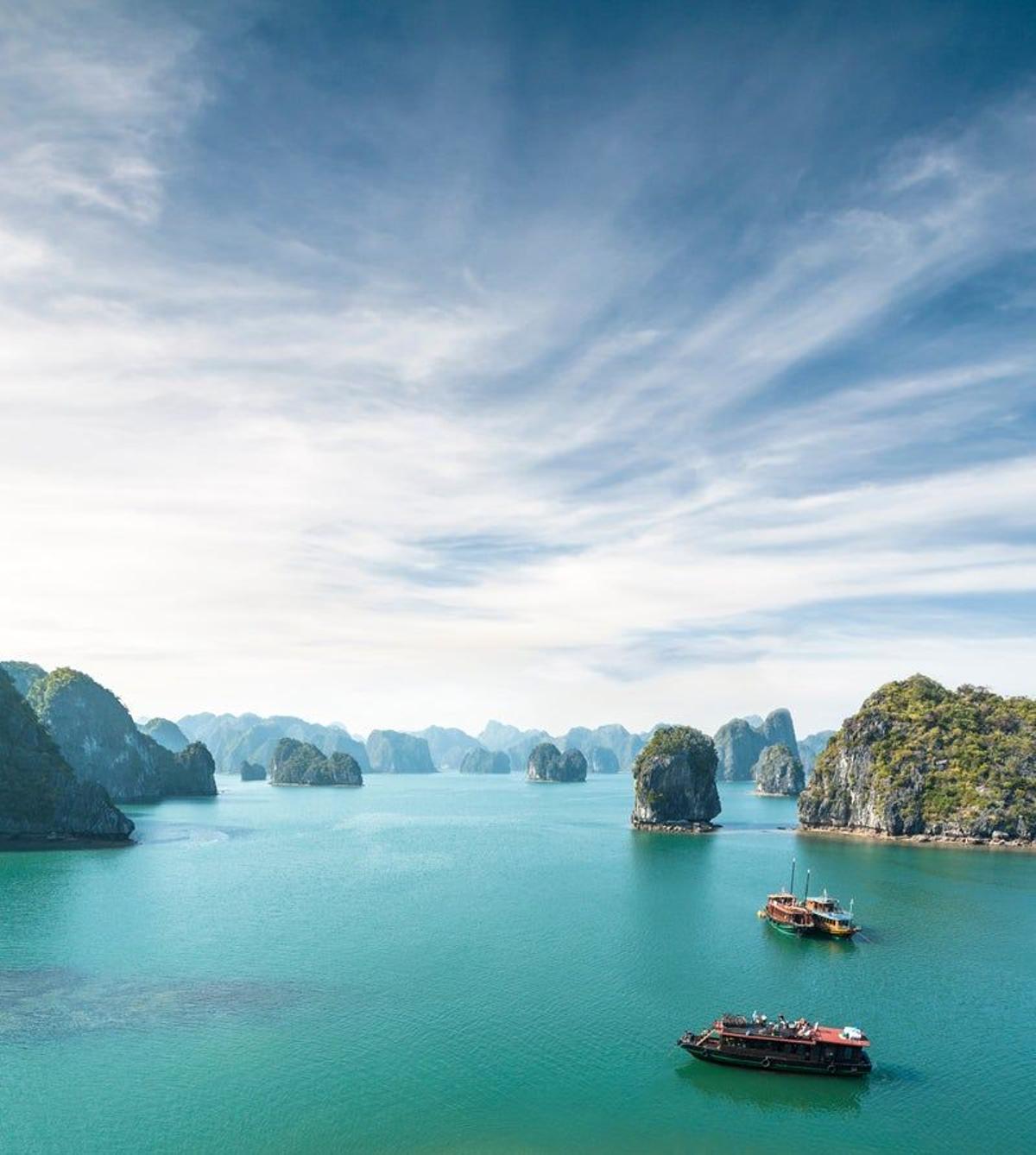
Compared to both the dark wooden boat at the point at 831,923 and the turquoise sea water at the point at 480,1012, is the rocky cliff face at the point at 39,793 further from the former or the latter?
the dark wooden boat at the point at 831,923

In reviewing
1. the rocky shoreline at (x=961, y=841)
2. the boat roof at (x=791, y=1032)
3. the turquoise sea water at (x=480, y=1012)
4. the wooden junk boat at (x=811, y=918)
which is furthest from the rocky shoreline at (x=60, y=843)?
the rocky shoreline at (x=961, y=841)

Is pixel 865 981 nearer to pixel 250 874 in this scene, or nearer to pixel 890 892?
pixel 890 892

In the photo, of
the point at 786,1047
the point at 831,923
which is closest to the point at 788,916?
the point at 831,923

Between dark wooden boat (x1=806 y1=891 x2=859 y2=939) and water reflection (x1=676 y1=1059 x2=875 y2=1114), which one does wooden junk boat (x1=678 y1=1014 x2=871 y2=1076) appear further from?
dark wooden boat (x1=806 y1=891 x2=859 y2=939)

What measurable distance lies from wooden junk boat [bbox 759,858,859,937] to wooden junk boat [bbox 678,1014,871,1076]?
38.5 meters

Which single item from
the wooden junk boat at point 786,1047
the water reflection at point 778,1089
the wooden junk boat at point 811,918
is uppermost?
the wooden junk boat at point 811,918

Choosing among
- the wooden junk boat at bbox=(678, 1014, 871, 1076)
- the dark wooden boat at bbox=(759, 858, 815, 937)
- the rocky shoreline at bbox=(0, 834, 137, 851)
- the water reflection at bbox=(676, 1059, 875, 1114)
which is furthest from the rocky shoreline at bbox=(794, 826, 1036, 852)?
→ the rocky shoreline at bbox=(0, 834, 137, 851)

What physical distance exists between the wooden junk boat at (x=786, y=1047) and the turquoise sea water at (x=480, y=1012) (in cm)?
131

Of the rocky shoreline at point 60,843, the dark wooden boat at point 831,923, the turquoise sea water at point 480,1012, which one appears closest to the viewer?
the turquoise sea water at point 480,1012

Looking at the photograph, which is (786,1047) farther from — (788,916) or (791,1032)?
(788,916)

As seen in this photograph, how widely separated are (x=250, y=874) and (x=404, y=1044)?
282ft

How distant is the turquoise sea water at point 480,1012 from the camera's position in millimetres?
55375

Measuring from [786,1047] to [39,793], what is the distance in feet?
510

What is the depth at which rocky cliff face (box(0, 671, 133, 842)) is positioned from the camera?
162 metres
